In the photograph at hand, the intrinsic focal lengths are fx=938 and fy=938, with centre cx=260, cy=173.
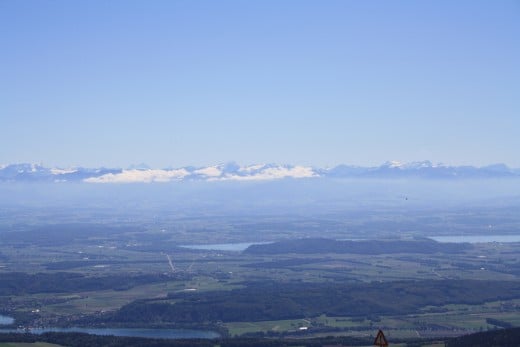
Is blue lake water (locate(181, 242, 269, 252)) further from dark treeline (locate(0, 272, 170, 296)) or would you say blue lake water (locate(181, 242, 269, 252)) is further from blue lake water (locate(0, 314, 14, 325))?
blue lake water (locate(0, 314, 14, 325))

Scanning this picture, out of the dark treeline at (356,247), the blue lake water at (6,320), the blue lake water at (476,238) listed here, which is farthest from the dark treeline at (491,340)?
the blue lake water at (476,238)

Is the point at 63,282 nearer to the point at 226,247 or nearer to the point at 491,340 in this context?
the point at 226,247

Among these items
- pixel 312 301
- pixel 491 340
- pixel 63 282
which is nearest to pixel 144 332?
pixel 312 301

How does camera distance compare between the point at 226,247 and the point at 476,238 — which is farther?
the point at 476,238

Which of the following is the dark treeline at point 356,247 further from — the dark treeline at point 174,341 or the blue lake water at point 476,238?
the dark treeline at point 174,341

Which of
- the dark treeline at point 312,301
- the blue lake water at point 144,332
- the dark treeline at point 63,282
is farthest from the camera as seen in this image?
the dark treeline at point 63,282
